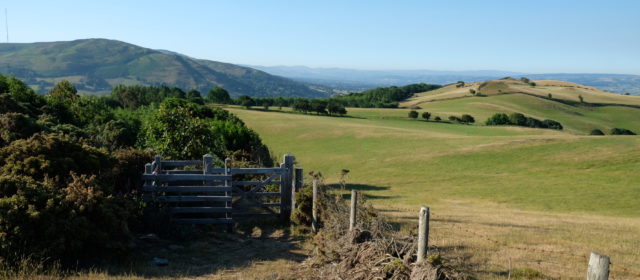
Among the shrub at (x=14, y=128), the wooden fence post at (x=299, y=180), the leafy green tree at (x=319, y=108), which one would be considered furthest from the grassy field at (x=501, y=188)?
the leafy green tree at (x=319, y=108)

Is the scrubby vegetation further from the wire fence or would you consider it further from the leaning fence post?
the wire fence

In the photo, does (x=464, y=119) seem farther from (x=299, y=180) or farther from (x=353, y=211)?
(x=353, y=211)

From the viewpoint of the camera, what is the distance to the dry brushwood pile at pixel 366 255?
697cm

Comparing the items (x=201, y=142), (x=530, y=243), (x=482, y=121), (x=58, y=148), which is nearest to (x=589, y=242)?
(x=530, y=243)

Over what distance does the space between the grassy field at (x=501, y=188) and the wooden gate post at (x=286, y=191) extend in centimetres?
329

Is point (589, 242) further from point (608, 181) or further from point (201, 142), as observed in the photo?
point (608, 181)

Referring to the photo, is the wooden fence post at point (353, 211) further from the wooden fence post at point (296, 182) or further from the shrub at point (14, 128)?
the shrub at point (14, 128)

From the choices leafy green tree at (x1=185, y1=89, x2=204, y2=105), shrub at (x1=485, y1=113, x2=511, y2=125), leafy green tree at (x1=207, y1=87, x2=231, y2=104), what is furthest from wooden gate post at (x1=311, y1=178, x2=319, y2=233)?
leafy green tree at (x1=207, y1=87, x2=231, y2=104)

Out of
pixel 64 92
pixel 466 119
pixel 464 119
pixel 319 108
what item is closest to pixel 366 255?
pixel 64 92

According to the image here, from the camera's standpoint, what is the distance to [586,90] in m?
162

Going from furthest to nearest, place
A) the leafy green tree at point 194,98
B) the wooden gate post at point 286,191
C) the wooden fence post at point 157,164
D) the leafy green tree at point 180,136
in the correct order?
the leafy green tree at point 194,98
the leafy green tree at point 180,136
the wooden fence post at point 157,164
the wooden gate post at point 286,191

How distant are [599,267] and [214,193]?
34.0 ft

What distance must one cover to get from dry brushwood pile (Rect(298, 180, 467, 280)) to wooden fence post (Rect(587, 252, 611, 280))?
2230mm

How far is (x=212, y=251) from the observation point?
36.0 feet
